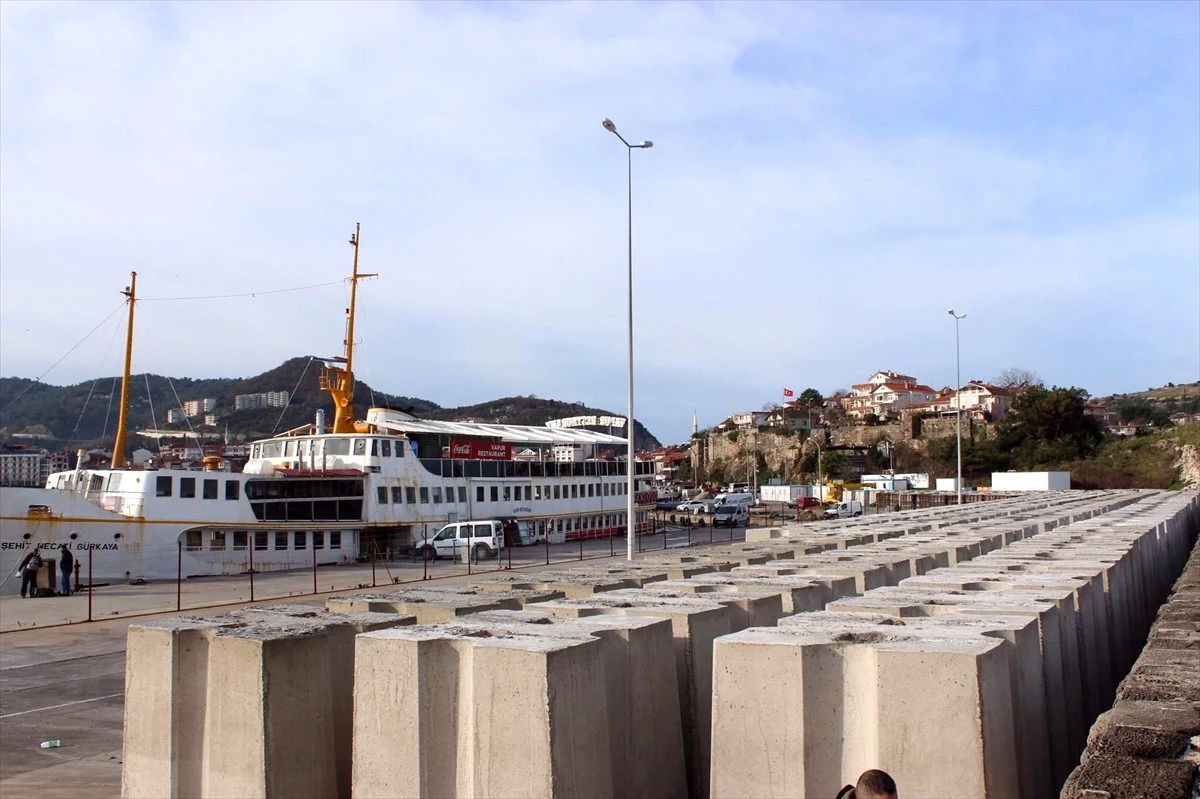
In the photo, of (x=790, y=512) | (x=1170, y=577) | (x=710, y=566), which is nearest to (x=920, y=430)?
(x=790, y=512)

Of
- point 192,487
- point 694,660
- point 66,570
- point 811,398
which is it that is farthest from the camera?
point 811,398

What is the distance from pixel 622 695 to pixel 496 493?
36.9 meters

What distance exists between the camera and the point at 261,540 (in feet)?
105

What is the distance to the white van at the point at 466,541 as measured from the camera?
107 ft

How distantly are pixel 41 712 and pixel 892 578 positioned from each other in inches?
380

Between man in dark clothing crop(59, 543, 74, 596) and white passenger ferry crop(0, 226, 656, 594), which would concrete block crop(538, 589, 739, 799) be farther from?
man in dark clothing crop(59, 543, 74, 596)

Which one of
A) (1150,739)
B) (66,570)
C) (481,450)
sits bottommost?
(66,570)

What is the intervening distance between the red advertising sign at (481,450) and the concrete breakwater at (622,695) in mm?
33022

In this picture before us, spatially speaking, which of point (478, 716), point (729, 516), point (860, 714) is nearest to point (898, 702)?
point (860, 714)

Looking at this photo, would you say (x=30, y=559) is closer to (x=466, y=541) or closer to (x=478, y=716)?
(x=466, y=541)

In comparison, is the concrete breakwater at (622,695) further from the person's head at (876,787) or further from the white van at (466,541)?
the white van at (466,541)

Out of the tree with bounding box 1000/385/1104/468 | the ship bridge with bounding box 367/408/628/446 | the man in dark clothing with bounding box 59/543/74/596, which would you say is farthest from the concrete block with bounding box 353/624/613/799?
the tree with bounding box 1000/385/1104/468

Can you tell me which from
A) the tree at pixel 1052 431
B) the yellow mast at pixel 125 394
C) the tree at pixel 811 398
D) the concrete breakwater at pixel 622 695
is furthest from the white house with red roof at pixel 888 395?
the concrete breakwater at pixel 622 695

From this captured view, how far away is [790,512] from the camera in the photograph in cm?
6259
